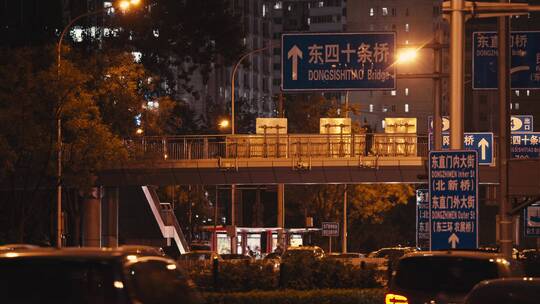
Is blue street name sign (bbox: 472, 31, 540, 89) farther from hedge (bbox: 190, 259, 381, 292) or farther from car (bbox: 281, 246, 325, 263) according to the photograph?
car (bbox: 281, 246, 325, 263)

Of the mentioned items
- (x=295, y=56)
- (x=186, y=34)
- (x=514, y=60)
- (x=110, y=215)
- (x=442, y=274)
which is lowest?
(x=110, y=215)

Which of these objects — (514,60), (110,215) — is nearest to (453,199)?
(514,60)

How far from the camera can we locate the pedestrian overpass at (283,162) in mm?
54406

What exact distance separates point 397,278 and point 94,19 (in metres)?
88.7

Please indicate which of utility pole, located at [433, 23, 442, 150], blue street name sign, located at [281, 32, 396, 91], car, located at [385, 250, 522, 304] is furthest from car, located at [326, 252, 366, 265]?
car, located at [385, 250, 522, 304]

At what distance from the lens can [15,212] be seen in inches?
1961

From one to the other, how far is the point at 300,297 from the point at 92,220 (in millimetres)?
32957

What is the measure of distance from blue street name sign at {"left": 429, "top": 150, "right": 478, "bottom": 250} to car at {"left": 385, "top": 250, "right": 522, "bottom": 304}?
17.3ft

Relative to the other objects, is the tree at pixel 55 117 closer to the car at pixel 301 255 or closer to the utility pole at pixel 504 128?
the car at pixel 301 255

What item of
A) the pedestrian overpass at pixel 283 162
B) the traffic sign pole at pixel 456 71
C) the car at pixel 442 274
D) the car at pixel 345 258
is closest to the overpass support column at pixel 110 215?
the pedestrian overpass at pixel 283 162

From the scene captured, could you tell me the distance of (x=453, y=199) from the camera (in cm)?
2291

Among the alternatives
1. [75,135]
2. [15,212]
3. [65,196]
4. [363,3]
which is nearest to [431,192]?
[75,135]

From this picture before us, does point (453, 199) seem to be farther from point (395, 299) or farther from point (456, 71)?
point (395, 299)

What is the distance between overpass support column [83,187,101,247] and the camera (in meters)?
59.0
